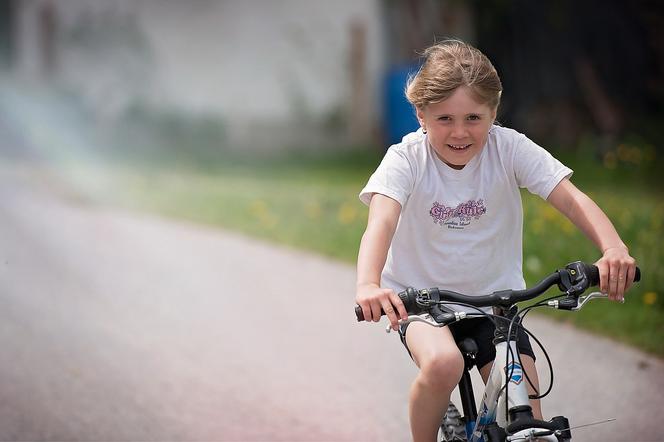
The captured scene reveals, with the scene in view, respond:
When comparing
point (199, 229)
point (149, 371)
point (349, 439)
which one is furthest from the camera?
point (199, 229)

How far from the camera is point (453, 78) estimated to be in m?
3.00

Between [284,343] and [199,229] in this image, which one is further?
[199,229]

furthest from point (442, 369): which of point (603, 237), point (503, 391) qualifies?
point (603, 237)

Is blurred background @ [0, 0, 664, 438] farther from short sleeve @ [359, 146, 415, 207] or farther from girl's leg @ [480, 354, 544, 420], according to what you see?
girl's leg @ [480, 354, 544, 420]

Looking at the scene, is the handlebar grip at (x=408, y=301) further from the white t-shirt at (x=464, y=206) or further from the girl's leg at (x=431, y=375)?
the white t-shirt at (x=464, y=206)

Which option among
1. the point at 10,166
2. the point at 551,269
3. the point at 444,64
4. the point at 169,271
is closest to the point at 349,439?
the point at 444,64

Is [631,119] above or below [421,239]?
above

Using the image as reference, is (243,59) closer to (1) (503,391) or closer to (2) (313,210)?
(2) (313,210)

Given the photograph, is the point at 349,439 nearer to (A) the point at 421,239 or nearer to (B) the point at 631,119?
(A) the point at 421,239

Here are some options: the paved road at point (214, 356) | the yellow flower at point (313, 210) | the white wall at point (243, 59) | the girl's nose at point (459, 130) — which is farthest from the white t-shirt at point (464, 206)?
the white wall at point (243, 59)

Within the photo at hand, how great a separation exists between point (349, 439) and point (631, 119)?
38.7 feet

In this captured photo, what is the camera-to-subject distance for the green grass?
5.98 metres

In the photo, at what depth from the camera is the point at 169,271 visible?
7316 mm

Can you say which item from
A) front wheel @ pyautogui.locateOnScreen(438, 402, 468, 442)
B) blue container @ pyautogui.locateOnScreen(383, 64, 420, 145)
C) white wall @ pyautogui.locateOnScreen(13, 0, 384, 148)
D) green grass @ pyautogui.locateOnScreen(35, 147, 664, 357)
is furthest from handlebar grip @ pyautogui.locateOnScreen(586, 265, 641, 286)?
white wall @ pyautogui.locateOnScreen(13, 0, 384, 148)
